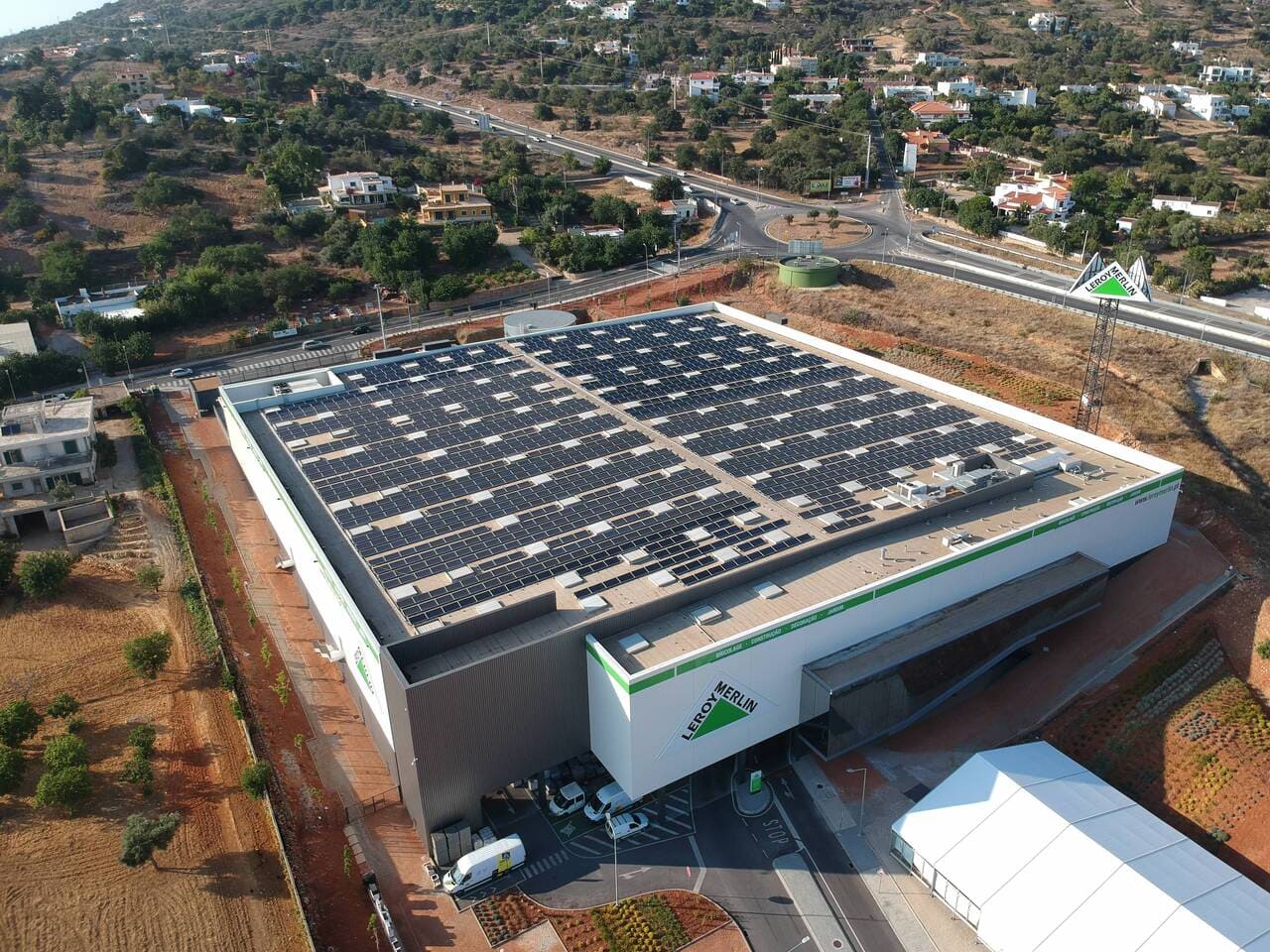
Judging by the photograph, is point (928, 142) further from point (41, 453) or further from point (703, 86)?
point (41, 453)

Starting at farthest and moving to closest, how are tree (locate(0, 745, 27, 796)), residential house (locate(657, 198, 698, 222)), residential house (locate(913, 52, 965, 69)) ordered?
residential house (locate(913, 52, 965, 69)) → residential house (locate(657, 198, 698, 222)) → tree (locate(0, 745, 27, 796))

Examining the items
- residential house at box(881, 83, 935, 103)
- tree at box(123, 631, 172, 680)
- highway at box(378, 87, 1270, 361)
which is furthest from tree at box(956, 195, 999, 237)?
tree at box(123, 631, 172, 680)

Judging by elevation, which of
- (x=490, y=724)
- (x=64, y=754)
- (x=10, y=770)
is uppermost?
(x=490, y=724)

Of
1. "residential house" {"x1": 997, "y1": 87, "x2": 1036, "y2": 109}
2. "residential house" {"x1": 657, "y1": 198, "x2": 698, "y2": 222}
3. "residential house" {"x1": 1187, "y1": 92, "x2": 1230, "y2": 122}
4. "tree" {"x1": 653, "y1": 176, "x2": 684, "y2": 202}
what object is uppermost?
"residential house" {"x1": 997, "y1": 87, "x2": 1036, "y2": 109}

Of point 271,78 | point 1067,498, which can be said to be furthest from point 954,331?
point 271,78

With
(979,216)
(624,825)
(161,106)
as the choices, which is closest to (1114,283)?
(624,825)

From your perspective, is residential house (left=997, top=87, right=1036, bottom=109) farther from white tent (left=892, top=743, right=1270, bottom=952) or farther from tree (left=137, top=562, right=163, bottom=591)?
tree (left=137, top=562, right=163, bottom=591)

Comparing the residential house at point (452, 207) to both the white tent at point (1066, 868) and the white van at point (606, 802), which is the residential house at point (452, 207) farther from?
the white tent at point (1066, 868)
